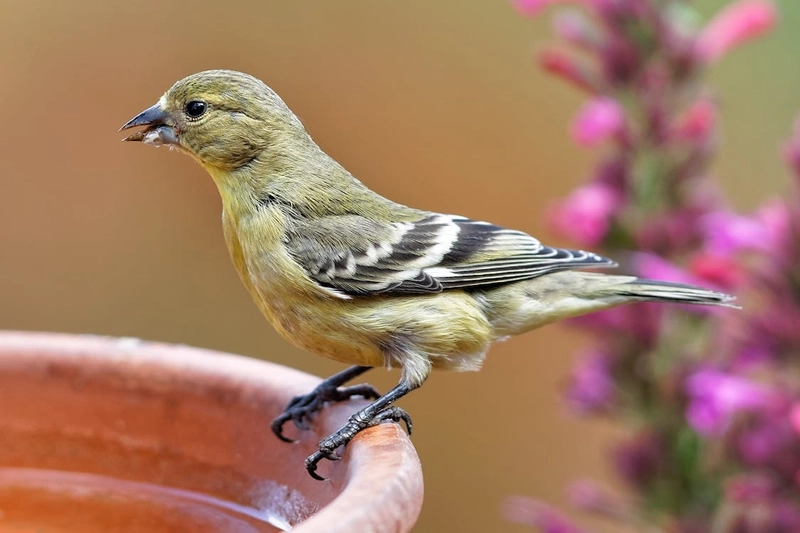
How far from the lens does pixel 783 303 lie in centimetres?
237

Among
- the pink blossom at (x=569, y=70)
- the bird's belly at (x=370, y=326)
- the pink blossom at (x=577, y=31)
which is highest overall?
the pink blossom at (x=577, y=31)

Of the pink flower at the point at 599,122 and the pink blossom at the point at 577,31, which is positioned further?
the pink blossom at the point at 577,31

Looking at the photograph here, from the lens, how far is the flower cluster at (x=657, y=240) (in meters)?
2.59

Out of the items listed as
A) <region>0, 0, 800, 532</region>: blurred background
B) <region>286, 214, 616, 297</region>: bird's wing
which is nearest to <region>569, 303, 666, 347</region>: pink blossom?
<region>286, 214, 616, 297</region>: bird's wing

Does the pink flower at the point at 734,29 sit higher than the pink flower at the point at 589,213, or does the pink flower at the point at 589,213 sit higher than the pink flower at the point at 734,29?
the pink flower at the point at 734,29

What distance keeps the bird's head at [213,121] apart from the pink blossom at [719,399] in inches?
45.9

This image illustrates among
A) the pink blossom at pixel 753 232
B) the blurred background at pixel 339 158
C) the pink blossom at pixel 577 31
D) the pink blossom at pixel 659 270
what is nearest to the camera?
the pink blossom at pixel 753 232

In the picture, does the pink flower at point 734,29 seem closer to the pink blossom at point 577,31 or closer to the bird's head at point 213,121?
the pink blossom at point 577,31

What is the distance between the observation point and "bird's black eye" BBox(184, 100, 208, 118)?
224 cm

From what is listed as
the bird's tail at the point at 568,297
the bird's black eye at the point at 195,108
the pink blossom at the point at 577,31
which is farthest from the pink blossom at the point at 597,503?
the bird's black eye at the point at 195,108

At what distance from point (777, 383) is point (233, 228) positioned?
1.32 metres

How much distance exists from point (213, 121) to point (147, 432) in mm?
709

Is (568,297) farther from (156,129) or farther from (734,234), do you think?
(156,129)

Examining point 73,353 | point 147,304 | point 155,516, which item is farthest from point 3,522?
point 147,304
